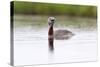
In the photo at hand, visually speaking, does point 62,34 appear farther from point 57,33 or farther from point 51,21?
point 51,21

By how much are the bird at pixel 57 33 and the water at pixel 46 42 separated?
32 millimetres

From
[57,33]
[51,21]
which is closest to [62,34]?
[57,33]

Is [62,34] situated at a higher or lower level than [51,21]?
lower

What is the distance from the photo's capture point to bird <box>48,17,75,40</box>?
6.23ft

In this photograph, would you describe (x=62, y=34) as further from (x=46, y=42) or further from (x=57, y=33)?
(x=46, y=42)

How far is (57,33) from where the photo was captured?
6.34 feet

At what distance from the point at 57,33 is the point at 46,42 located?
0.15m

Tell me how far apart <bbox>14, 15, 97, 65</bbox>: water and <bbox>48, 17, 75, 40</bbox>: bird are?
0.10 ft

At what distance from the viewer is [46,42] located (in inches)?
74.2

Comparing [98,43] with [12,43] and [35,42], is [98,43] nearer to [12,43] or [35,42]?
[35,42]

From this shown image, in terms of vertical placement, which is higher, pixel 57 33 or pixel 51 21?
pixel 51 21

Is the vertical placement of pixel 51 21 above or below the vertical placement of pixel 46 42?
above

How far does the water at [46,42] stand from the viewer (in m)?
1.77

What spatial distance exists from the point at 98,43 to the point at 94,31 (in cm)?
15
